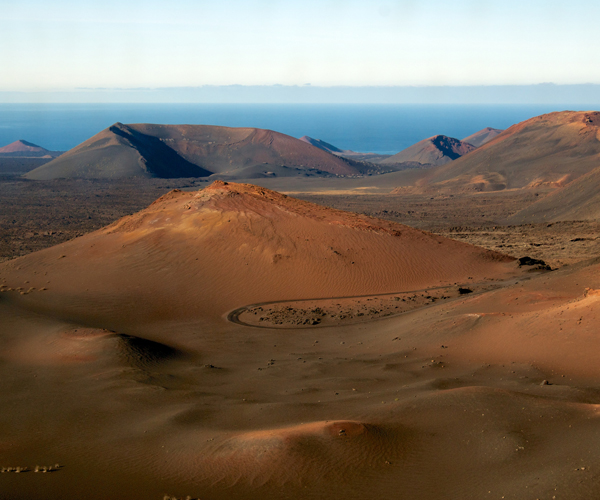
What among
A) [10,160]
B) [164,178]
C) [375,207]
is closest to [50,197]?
[164,178]

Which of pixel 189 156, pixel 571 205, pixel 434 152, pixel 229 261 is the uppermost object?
pixel 434 152

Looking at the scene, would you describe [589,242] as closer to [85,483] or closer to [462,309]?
[462,309]

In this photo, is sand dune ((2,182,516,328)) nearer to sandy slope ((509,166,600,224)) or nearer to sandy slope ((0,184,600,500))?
sandy slope ((0,184,600,500))

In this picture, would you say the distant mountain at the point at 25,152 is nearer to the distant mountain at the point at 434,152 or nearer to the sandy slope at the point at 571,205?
the distant mountain at the point at 434,152

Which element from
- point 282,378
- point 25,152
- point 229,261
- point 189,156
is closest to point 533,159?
point 189,156

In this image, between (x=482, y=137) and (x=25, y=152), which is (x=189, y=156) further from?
(x=482, y=137)

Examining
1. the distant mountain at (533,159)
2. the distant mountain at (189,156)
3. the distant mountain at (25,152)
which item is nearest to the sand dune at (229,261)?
the distant mountain at (533,159)
